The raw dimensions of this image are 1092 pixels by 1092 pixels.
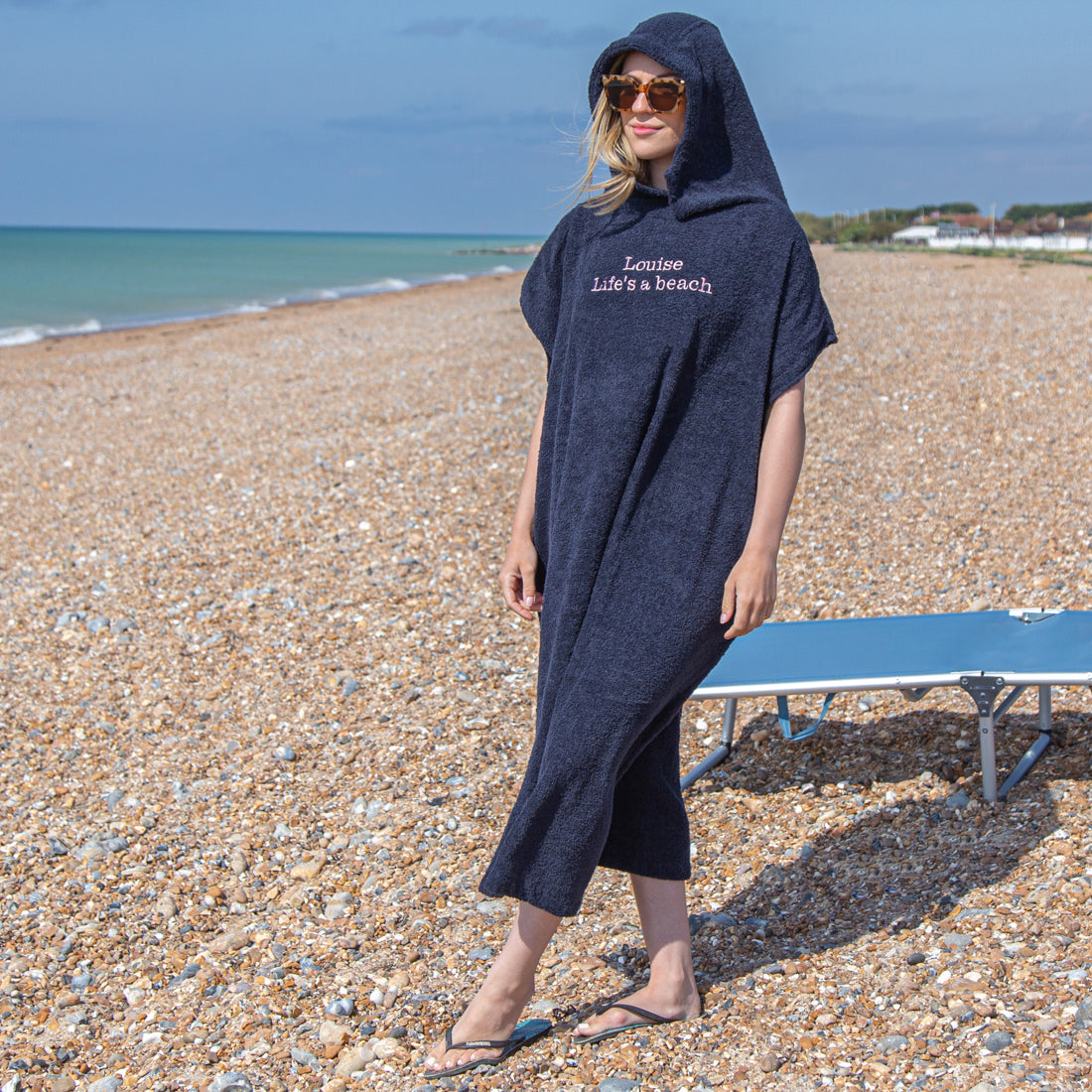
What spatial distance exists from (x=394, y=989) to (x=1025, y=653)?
2092 millimetres

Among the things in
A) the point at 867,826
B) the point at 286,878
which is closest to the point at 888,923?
the point at 867,826

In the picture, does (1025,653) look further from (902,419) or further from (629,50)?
(902,419)

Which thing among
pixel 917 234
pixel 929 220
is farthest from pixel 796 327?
pixel 929 220

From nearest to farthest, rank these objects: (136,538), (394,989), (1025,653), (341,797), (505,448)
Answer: (394,989)
(1025,653)
(341,797)
(136,538)
(505,448)

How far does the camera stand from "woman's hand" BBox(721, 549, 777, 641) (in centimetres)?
212

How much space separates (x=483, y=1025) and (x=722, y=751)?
5.86 feet

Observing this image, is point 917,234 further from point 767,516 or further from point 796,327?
point 767,516

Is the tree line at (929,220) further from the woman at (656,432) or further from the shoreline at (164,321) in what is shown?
the woman at (656,432)

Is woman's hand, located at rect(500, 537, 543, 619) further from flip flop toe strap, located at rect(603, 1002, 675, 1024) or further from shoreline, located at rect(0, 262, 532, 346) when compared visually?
shoreline, located at rect(0, 262, 532, 346)

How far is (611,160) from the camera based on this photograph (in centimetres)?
233

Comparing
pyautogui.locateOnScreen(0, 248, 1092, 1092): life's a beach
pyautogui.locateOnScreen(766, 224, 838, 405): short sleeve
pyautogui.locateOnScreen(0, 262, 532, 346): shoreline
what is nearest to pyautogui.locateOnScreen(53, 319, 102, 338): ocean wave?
pyautogui.locateOnScreen(0, 262, 532, 346): shoreline

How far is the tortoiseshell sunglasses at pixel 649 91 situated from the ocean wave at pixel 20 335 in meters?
20.5

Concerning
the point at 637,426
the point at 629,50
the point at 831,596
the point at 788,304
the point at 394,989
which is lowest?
the point at 394,989

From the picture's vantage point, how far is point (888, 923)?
2.91 meters
